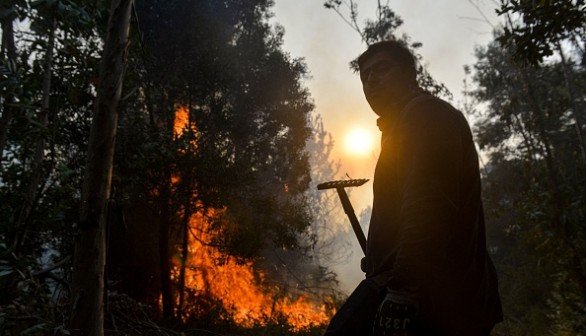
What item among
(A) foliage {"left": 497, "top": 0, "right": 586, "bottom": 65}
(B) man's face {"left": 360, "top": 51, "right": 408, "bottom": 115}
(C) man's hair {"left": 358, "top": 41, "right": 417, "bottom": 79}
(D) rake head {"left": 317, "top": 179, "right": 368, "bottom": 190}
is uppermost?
(A) foliage {"left": 497, "top": 0, "right": 586, "bottom": 65}

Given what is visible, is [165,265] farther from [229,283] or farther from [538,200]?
[538,200]

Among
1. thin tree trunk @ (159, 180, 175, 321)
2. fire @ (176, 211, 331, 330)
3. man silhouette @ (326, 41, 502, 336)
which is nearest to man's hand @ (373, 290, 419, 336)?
man silhouette @ (326, 41, 502, 336)

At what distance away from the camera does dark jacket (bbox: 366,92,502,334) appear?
55.9 inches

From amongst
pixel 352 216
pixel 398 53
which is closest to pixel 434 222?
pixel 398 53

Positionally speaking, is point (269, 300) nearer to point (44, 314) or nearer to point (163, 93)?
point (163, 93)

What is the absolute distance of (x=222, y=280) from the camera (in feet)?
46.2

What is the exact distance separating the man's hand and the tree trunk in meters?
2.12

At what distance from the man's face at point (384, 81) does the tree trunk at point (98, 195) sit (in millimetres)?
1992

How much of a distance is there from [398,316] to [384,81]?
1.25 metres

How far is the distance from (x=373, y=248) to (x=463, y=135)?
28.3 inches

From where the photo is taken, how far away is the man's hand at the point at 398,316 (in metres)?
1.33

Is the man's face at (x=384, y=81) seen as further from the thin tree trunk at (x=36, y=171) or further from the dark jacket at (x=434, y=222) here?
the thin tree trunk at (x=36, y=171)

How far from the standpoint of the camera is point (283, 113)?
1664 centimetres

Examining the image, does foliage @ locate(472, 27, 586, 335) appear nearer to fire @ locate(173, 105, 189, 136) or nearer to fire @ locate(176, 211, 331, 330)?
fire @ locate(176, 211, 331, 330)
